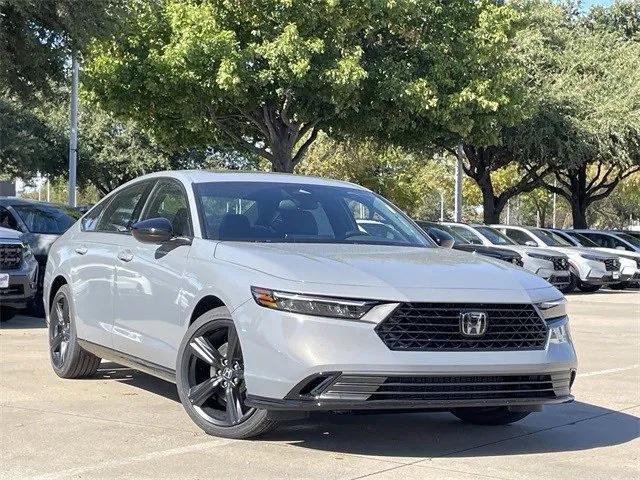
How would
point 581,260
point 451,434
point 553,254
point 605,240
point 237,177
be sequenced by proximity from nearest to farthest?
point 451,434
point 237,177
point 553,254
point 581,260
point 605,240

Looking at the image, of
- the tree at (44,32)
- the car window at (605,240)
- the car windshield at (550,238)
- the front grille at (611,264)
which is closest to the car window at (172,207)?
the tree at (44,32)

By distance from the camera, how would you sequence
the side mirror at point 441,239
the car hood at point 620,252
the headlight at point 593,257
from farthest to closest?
the car hood at point 620,252, the headlight at point 593,257, the side mirror at point 441,239

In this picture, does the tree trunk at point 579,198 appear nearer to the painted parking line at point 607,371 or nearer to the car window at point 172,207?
the painted parking line at point 607,371

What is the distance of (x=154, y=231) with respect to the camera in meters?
6.86

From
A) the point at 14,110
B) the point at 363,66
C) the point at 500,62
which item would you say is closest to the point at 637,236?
the point at 500,62

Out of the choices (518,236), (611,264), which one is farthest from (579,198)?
(518,236)

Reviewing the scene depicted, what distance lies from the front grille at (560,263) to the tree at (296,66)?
4205 mm

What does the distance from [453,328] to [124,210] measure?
3.40m

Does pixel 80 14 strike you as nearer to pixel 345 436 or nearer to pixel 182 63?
pixel 182 63

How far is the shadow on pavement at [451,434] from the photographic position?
6312 millimetres

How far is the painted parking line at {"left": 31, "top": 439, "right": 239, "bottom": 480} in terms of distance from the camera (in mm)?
5469

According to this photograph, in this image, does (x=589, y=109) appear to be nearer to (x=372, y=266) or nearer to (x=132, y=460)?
(x=372, y=266)

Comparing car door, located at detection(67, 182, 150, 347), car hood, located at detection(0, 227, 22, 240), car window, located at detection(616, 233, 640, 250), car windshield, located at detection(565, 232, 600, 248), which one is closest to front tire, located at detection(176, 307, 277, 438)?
car door, located at detection(67, 182, 150, 347)

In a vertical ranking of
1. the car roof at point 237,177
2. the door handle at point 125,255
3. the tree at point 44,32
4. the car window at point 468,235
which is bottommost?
the car window at point 468,235
